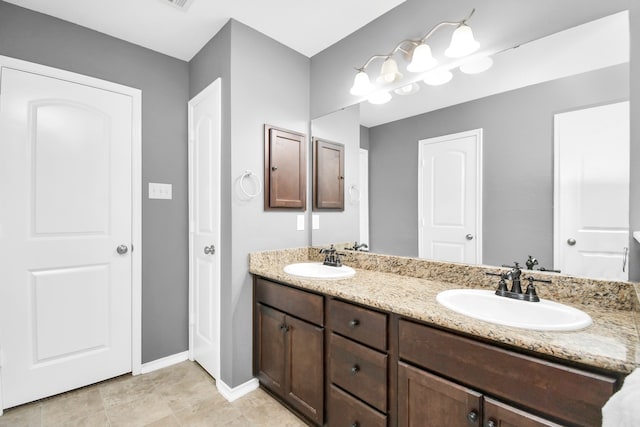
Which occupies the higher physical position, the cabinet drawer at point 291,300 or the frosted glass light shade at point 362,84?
the frosted glass light shade at point 362,84

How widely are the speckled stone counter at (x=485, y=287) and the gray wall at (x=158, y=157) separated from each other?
855mm

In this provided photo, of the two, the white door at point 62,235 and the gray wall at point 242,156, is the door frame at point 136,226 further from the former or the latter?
the gray wall at point 242,156

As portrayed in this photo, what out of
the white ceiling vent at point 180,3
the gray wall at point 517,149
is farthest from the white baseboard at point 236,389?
the white ceiling vent at point 180,3

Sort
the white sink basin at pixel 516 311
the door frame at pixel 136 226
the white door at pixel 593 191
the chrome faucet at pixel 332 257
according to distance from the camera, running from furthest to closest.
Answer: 1. the door frame at pixel 136 226
2. the chrome faucet at pixel 332 257
3. the white door at pixel 593 191
4. the white sink basin at pixel 516 311

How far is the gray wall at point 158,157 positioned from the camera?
6.46 feet

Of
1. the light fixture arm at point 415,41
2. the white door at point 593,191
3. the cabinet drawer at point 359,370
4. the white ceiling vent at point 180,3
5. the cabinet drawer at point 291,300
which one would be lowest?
the cabinet drawer at point 359,370

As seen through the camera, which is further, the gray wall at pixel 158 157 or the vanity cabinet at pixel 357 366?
the gray wall at pixel 158 157

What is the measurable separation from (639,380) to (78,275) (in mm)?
2594

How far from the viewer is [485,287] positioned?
137 centimetres

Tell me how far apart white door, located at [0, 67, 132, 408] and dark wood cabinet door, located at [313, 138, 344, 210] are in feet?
4.53

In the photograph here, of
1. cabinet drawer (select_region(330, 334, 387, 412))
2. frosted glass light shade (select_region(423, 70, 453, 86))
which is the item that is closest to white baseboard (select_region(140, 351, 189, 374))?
cabinet drawer (select_region(330, 334, 387, 412))

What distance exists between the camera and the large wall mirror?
1123 millimetres

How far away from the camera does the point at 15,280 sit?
1.71 m

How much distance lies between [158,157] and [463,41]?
7.12 feet
